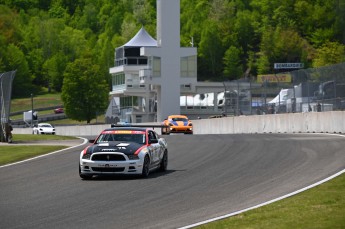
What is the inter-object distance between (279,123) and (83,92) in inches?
3353

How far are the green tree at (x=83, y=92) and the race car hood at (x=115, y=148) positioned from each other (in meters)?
109

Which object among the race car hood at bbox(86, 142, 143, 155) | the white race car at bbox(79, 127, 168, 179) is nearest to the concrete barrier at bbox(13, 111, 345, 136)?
the white race car at bbox(79, 127, 168, 179)

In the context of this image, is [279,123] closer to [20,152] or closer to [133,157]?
[20,152]

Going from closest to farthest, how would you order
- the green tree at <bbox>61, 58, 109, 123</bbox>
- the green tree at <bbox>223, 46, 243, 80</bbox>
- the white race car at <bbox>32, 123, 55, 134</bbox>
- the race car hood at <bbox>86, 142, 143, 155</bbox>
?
1. the race car hood at <bbox>86, 142, 143, 155</bbox>
2. the white race car at <bbox>32, 123, 55, 134</bbox>
3. the green tree at <bbox>61, 58, 109, 123</bbox>
4. the green tree at <bbox>223, 46, 243, 80</bbox>

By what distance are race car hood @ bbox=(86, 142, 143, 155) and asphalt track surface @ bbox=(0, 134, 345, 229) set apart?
691 millimetres

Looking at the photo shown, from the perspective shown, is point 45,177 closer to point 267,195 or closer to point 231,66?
point 267,195

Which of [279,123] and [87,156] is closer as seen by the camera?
[87,156]

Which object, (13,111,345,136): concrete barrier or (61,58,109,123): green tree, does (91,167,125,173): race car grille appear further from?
(61,58,109,123): green tree

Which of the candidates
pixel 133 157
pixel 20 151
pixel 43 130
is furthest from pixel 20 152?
pixel 43 130

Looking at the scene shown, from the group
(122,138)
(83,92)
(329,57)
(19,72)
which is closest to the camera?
(122,138)

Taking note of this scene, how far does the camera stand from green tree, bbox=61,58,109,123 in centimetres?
13400

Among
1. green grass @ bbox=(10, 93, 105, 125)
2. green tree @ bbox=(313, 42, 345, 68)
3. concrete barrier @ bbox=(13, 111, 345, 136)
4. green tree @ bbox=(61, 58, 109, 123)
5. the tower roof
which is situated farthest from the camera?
green tree @ bbox=(313, 42, 345, 68)

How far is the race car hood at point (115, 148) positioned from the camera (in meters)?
24.3

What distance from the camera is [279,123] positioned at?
52844 mm
